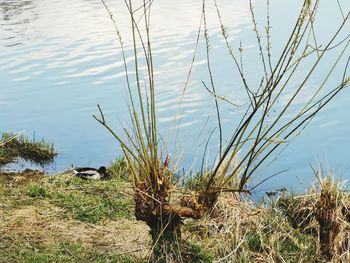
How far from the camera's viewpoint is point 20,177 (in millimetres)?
6543

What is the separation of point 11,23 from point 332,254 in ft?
49.8

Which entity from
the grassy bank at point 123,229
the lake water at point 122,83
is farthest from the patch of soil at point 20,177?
the grassy bank at point 123,229

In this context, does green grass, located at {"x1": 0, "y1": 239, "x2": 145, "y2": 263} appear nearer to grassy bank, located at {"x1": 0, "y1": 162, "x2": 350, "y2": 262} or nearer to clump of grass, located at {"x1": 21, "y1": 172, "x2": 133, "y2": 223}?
grassy bank, located at {"x1": 0, "y1": 162, "x2": 350, "y2": 262}

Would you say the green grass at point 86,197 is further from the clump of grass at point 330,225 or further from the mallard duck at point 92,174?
the clump of grass at point 330,225

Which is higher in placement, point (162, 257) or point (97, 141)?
point (162, 257)

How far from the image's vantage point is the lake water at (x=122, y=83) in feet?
25.4

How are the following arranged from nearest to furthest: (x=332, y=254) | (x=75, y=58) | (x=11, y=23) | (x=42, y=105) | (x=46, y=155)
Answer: (x=332, y=254) → (x=46, y=155) → (x=42, y=105) → (x=75, y=58) → (x=11, y=23)

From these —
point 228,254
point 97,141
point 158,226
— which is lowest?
point 97,141

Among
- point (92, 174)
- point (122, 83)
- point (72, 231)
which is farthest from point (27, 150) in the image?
point (122, 83)

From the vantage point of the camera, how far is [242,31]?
14.1 meters

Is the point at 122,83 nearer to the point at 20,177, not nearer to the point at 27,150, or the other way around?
the point at 27,150

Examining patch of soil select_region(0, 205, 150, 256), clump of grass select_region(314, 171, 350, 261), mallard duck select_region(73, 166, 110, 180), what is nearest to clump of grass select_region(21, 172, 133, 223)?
patch of soil select_region(0, 205, 150, 256)

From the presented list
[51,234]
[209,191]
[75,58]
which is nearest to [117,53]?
[75,58]

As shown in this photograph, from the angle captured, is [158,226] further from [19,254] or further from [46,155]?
[46,155]
